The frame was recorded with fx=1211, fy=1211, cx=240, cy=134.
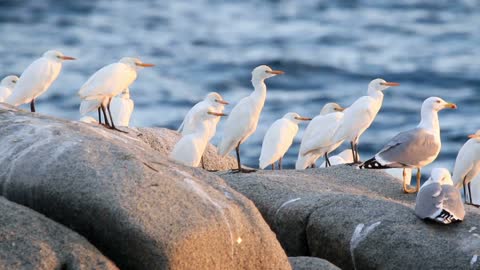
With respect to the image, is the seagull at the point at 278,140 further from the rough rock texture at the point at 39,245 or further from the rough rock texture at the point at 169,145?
the rough rock texture at the point at 39,245

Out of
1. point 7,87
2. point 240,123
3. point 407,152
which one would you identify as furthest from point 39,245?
point 7,87

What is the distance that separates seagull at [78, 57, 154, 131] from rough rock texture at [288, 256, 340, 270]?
13.7 ft

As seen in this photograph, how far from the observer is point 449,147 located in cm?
2467

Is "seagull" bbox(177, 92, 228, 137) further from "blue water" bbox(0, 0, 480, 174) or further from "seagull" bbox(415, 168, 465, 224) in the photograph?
"blue water" bbox(0, 0, 480, 174)

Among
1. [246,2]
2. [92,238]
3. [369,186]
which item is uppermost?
[92,238]

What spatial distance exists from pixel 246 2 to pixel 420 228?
3489 cm

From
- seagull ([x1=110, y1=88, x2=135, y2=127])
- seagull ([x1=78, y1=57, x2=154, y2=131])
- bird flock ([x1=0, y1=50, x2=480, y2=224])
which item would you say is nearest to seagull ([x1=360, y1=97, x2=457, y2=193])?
bird flock ([x1=0, y1=50, x2=480, y2=224])

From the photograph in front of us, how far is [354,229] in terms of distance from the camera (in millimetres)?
9945

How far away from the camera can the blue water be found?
28656 mm

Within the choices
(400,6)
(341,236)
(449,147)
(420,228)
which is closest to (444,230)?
(420,228)

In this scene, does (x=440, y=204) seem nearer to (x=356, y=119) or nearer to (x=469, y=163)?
(x=469, y=163)

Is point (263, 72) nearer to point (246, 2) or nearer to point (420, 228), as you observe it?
point (420, 228)

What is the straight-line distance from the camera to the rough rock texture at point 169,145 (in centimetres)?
1357

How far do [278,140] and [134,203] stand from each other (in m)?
6.30
